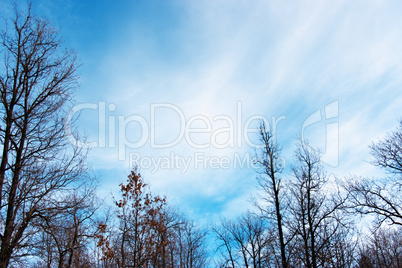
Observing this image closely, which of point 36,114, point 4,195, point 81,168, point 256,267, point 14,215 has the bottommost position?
point 256,267

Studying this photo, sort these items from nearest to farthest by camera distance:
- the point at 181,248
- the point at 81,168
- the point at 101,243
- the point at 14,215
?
the point at 14,215 → the point at 81,168 → the point at 101,243 → the point at 181,248

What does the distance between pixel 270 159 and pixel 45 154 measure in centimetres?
1092

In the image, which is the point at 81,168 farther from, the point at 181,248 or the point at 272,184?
the point at 181,248

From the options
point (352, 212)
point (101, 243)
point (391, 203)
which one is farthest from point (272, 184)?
point (101, 243)

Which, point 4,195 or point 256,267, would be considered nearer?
point 4,195

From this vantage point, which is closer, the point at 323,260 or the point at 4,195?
the point at 4,195

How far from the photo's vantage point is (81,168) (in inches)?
348

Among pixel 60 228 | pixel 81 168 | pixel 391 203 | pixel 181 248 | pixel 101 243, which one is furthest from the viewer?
pixel 181 248

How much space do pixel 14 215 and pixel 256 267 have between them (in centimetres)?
2434

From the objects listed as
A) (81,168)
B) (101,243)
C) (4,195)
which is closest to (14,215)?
(4,195)

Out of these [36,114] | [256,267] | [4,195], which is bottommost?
[256,267]

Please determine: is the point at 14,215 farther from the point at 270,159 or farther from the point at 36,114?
the point at 270,159

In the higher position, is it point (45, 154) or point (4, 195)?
point (45, 154)

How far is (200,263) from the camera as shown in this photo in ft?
106
